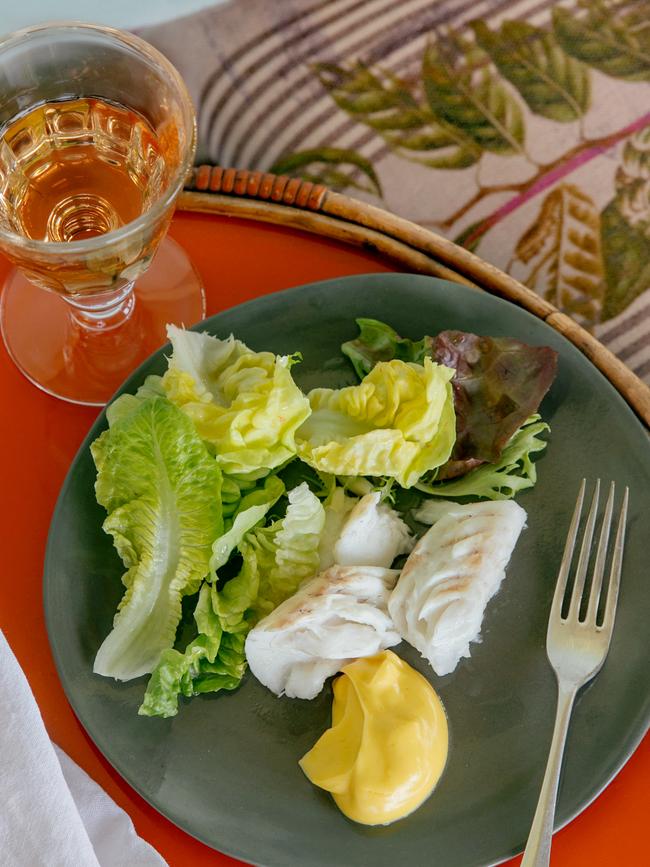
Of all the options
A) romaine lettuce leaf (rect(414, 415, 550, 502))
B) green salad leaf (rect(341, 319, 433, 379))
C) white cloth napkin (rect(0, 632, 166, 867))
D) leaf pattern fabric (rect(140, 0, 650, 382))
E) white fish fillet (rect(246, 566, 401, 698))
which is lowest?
white cloth napkin (rect(0, 632, 166, 867))

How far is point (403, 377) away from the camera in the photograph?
1.39m

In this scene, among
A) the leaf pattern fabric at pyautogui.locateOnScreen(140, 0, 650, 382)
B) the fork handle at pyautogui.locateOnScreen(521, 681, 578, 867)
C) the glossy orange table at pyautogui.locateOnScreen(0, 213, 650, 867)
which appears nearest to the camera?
the fork handle at pyautogui.locateOnScreen(521, 681, 578, 867)

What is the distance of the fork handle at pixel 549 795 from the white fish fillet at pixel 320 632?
0.73 ft

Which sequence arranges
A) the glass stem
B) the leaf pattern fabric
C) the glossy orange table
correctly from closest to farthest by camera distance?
1. the glossy orange table
2. the glass stem
3. the leaf pattern fabric

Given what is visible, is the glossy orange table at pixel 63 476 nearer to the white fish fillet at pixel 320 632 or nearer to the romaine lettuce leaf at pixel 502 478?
the white fish fillet at pixel 320 632

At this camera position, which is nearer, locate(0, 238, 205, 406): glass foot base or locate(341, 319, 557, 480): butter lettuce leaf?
locate(341, 319, 557, 480): butter lettuce leaf

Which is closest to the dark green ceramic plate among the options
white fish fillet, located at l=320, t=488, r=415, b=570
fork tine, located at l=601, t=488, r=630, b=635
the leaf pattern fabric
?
fork tine, located at l=601, t=488, r=630, b=635

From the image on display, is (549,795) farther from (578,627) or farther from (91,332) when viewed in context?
(91,332)

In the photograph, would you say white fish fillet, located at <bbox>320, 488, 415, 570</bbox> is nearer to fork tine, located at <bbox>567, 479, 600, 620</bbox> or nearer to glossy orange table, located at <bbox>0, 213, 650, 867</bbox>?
fork tine, located at <bbox>567, 479, 600, 620</bbox>

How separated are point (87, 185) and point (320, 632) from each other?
683 mm

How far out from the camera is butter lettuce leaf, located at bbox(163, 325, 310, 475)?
135 centimetres

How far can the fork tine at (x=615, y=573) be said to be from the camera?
1.36 m

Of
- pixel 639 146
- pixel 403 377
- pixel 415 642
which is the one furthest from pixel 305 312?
pixel 639 146

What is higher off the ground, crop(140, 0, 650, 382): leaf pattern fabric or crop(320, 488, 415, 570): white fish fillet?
crop(140, 0, 650, 382): leaf pattern fabric
